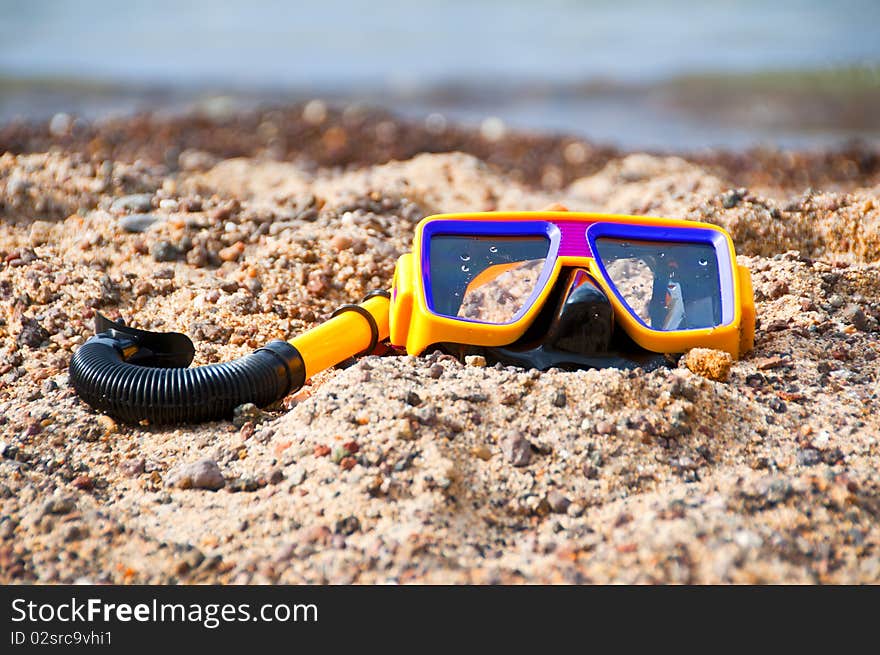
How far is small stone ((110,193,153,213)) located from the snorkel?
4.59 ft

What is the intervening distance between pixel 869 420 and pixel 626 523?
102 centimetres

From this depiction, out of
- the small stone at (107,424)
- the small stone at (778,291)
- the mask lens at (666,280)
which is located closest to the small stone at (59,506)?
the small stone at (107,424)

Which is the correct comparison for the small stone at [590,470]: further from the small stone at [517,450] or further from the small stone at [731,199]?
the small stone at [731,199]

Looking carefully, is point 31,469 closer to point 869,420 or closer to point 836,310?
point 869,420

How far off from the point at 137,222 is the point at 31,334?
3.24 feet

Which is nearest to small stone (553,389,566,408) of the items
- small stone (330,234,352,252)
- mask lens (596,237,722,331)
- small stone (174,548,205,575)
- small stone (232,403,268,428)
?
mask lens (596,237,722,331)

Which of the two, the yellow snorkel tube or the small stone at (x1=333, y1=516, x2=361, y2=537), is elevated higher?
the yellow snorkel tube

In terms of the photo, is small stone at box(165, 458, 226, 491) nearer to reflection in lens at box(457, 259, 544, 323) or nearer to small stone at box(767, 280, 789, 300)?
reflection in lens at box(457, 259, 544, 323)

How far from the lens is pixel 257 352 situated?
328 centimetres

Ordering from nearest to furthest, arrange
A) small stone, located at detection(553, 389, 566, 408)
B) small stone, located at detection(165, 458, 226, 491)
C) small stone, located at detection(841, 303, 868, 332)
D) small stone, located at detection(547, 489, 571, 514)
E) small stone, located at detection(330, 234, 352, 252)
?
small stone, located at detection(547, 489, 571, 514) < small stone, located at detection(165, 458, 226, 491) < small stone, located at detection(553, 389, 566, 408) < small stone, located at detection(841, 303, 868, 332) < small stone, located at detection(330, 234, 352, 252)

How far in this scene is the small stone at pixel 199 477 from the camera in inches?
107

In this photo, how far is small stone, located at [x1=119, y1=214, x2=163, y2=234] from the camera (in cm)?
459

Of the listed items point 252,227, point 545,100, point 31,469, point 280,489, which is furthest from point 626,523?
point 545,100

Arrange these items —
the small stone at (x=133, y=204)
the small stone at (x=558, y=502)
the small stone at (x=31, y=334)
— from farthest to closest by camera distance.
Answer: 1. the small stone at (x=133, y=204)
2. the small stone at (x=31, y=334)
3. the small stone at (x=558, y=502)
